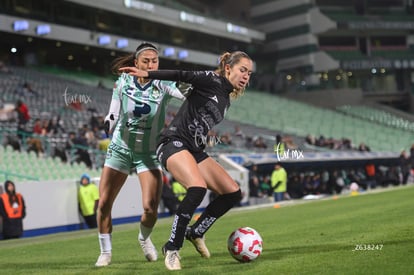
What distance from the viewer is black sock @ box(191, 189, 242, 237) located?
848cm

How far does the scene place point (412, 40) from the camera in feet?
253

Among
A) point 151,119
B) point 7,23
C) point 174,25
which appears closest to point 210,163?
point 151,119

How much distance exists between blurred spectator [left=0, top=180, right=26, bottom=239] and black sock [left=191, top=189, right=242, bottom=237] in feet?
37.6

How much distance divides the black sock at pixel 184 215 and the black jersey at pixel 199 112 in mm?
554

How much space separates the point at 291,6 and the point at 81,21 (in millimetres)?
29578

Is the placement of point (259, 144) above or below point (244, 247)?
above

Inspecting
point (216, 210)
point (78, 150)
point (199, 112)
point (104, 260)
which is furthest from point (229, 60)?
point (78, 150)

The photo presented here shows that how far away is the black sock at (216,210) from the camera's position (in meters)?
8.48

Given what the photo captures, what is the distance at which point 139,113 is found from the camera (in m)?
8.68

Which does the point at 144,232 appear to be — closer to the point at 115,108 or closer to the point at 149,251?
the point at 149,251

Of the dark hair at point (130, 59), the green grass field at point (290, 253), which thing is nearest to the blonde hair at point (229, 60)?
the dark hair at point (130, 59)

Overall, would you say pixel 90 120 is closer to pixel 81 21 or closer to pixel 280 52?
pixel 81 21

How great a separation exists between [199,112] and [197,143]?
1.15ft

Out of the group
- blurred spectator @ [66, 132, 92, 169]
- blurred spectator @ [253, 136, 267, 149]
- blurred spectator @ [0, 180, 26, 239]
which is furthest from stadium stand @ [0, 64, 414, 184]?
blurred spectator @ [0, 180, 26, 239]
